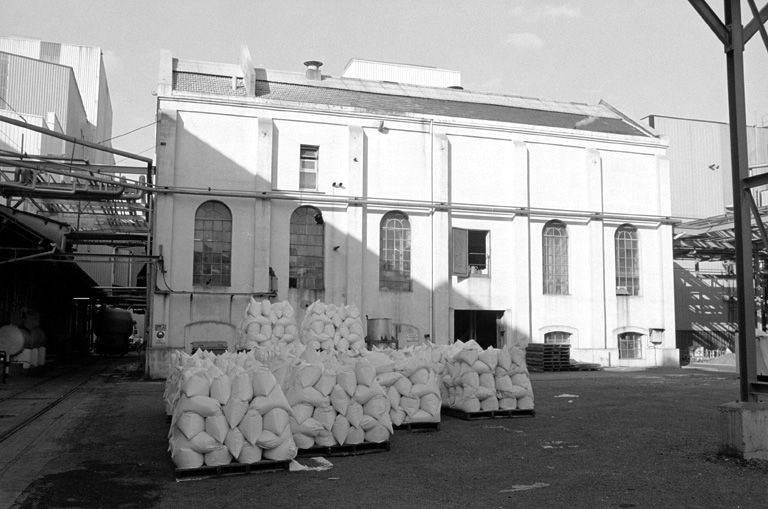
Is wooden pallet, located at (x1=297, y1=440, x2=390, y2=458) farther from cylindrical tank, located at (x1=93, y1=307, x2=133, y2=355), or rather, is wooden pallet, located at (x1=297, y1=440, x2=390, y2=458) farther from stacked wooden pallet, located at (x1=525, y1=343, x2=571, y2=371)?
cylindrical tank, located at (x1=93, y1=307, x2=133, y2=355)

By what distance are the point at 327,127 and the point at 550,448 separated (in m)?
16.8

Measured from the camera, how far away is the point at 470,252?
25438 mm

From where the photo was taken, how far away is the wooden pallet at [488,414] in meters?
12.1

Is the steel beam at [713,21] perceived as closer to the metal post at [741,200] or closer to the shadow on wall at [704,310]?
the metal post at [741,200]

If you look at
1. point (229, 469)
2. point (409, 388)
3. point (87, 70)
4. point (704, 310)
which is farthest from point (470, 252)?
point (87, 70)

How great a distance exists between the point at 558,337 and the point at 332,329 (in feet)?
40.1

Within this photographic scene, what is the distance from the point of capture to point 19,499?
6820mm

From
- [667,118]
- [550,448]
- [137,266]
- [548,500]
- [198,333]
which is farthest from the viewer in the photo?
[137,266]

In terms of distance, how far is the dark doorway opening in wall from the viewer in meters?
27.2

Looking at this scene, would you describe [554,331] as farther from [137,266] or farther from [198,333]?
[137,266]

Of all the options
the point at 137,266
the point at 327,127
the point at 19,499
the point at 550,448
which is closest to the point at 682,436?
the point at 550,448

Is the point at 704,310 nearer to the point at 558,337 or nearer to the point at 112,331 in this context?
the point at 558,337

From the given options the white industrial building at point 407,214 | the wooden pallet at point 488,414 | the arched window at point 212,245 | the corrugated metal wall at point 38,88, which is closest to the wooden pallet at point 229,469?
the wooden pallet at point 488,414

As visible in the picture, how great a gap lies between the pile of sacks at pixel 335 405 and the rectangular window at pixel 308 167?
14892 millimetres
